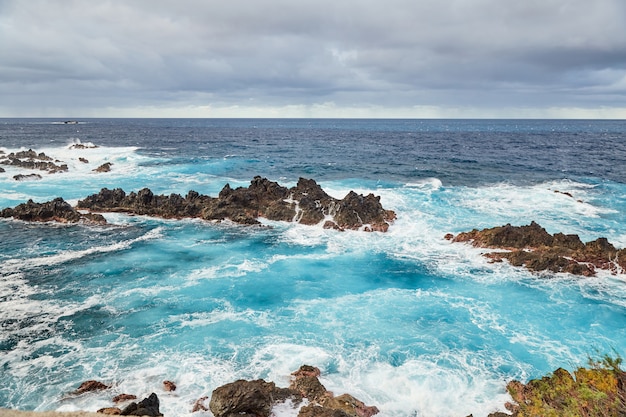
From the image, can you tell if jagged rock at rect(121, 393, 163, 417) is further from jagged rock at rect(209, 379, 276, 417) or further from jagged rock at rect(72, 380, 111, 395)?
jagged rock at rect(72, 380, 111, 395)

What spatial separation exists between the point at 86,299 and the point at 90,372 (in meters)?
7.36

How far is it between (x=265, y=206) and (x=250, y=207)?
1.52m

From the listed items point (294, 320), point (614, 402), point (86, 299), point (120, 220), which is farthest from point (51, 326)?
point (614, 402)

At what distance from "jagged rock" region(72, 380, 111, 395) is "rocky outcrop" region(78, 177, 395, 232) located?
2302 cm

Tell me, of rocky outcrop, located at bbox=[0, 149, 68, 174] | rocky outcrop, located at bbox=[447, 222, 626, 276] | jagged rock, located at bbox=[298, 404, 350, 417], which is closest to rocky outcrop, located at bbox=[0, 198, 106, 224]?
rocky outcrop, located at bbox=[0, 149, 68, 174]

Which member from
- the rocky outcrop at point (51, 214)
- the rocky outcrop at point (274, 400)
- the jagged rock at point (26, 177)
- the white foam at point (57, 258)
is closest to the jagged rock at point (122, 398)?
the rocky outcrop at point (274, 400)

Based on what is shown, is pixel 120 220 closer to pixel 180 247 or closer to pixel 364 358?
pixel 180 247

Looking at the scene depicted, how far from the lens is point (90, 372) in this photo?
16.2 meters

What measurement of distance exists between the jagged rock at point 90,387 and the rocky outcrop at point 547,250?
2505 centimetres

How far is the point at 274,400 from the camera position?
14.4 metres

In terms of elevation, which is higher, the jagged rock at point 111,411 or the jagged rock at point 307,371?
the jagged rock at point 111,411

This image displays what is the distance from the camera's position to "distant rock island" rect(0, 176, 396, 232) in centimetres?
3641

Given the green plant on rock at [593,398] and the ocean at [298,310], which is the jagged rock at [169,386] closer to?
the ocean at [298,310]

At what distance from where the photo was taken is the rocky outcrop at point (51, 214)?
3619cm
